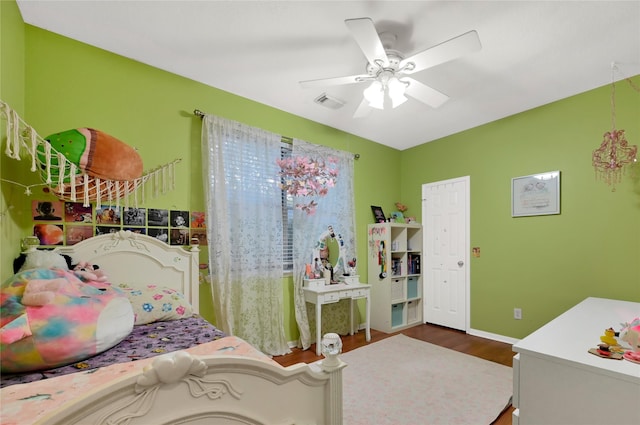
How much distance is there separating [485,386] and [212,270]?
2441mm

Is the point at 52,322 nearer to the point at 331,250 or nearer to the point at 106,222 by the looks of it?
the point at 106,222

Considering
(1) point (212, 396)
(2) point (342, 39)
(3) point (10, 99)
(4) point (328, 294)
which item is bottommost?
(4) point (328, 294)

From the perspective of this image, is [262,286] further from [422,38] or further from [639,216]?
[639,216]

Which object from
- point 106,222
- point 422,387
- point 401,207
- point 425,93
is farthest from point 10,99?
point 401,207

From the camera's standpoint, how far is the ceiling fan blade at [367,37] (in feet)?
4.99

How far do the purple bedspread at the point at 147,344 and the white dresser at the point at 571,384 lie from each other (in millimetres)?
1549

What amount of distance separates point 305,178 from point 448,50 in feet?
5.94

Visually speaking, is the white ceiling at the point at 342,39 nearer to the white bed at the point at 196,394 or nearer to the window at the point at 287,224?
the window at the point at 287,224

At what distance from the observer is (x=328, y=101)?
9.64 feet

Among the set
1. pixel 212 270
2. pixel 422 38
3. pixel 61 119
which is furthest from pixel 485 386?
pixel 61 119

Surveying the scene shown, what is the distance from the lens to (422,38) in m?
2.04

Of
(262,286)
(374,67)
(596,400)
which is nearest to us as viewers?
(596,400)

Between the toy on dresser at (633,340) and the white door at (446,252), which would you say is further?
the white door at (446,252)

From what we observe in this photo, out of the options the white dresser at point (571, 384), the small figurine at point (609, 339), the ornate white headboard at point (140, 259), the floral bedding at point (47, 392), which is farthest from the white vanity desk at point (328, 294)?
the small figurine at point (609, 339)
